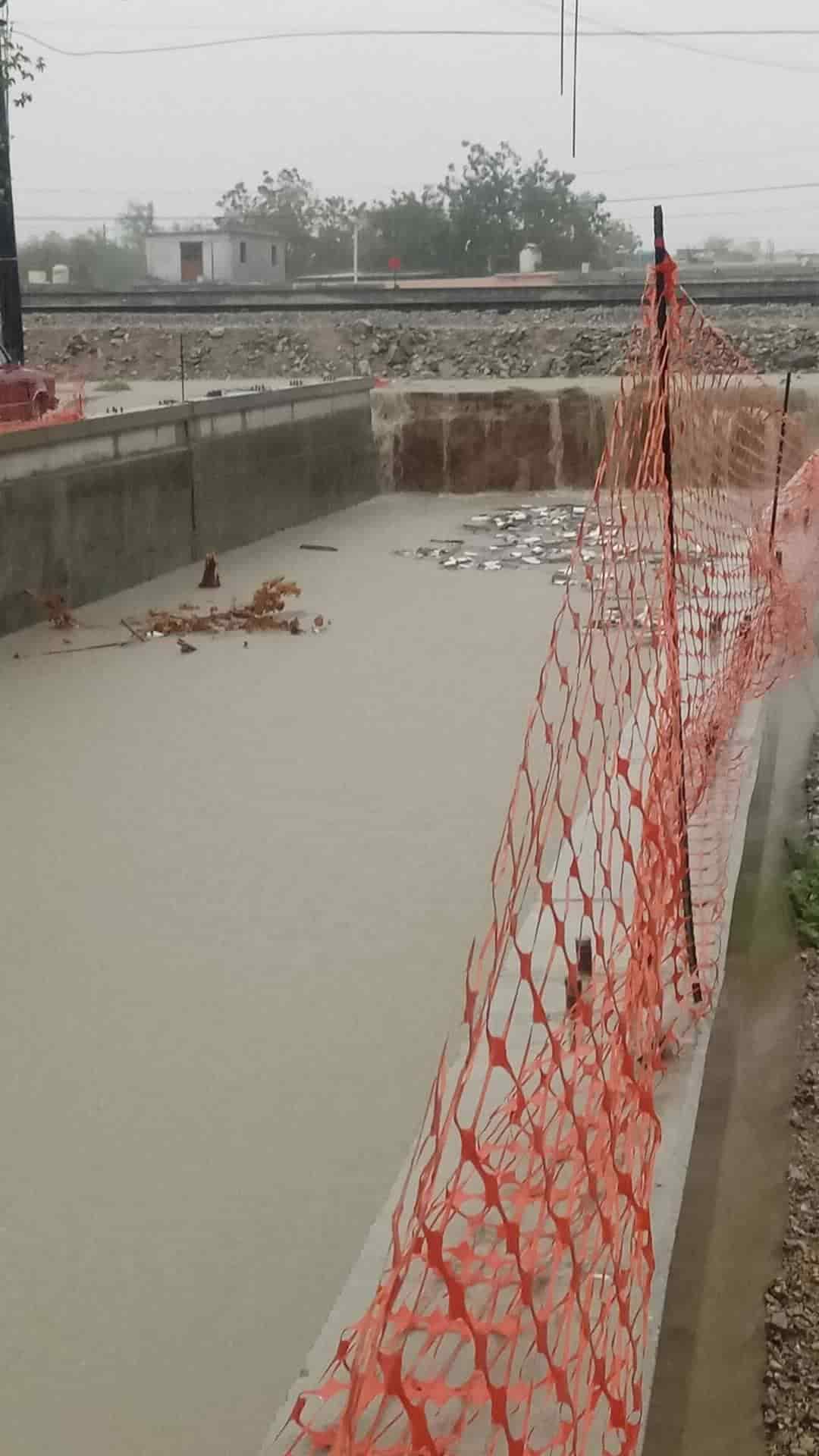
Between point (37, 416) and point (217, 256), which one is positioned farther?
point (217, 256)

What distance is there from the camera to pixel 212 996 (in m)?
3.90

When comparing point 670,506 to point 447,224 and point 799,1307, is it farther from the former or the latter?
point 447,224

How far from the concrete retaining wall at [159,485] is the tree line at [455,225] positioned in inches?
331

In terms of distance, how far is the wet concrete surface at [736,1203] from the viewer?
8.70 ft

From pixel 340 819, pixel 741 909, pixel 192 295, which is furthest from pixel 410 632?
pixel 192 295

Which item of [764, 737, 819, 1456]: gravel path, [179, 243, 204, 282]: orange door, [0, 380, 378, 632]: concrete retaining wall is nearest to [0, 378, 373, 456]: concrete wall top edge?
[0, 380, 378, 632]: concrete retaining wall

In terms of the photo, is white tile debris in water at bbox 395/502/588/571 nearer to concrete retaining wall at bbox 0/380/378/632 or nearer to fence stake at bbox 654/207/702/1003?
concrete retaining wall at bbox 0/380/378/632

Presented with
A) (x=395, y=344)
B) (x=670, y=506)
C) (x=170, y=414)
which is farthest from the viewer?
(x=395, y=344)

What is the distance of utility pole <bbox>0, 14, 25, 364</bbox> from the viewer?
37.5 feet

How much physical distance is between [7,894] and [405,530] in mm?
8916

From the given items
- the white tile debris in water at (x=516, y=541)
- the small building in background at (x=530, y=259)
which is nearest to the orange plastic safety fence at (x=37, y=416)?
the white tile debris in water at (x=516, y=541)

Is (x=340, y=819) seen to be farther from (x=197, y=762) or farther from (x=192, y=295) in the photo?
(x=192, y=295)

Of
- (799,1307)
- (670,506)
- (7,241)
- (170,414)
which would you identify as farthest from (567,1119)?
(7,241)

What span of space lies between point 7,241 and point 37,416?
7.02ft
